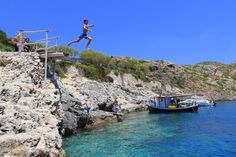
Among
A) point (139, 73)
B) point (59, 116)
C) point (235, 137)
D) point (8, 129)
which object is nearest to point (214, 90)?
point (139, 73)

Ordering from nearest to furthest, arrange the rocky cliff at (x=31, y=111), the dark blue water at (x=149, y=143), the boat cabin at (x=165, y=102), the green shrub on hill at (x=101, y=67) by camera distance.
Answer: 1. the rocky cliff at (x=31, y=111)
2. the dark blue water at (x=149, y=143)
3. the boat cabin at (x=165, y=102)
4. the green shrub on hill at (x=101, y=67)

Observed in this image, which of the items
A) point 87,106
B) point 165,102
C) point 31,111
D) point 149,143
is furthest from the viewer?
point 165,102

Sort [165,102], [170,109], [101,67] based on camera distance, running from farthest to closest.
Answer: [101,67] < [165,102] < [170,109]

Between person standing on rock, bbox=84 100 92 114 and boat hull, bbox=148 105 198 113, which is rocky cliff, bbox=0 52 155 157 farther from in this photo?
boat hull, bbox=148 105 198 113

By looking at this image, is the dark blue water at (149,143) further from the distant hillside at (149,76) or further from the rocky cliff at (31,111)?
the distant hillside at (149,76)

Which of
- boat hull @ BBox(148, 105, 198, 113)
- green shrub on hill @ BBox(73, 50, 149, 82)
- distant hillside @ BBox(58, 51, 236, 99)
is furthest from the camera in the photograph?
distant hillside @ BBox(58, 51, 236, 99)

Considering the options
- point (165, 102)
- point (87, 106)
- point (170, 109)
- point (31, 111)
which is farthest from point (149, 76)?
point (31, 111)

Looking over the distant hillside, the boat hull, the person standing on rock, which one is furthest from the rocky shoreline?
the distant hillside

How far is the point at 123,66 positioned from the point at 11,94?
87886mm

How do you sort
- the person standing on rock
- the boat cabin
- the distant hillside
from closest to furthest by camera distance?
the person standing on rock, the boat cabin, the distant hillside

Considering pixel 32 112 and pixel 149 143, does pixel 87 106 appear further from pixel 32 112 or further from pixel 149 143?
pixel 32 112

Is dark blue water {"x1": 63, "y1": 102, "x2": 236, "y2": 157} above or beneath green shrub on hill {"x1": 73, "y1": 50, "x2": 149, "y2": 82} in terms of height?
beneath

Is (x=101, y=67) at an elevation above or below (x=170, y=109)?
above

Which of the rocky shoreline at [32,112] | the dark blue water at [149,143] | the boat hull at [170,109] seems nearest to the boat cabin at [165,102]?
the boat hull at [170,109]
